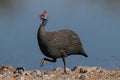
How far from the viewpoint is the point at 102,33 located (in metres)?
18.5

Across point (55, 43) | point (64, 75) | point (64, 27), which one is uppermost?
point (64, 27)

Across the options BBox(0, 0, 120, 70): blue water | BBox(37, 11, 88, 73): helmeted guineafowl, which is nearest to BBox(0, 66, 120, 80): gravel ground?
BBox(37, 11, 88, 73): helmeted guineafowl

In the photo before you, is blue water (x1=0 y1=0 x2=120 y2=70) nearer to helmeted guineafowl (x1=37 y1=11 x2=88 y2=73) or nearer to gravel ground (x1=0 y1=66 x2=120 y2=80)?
helmeted guineafowl (x1=37 y1=11 x2=88 y2=73)

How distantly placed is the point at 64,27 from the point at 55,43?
7031mm

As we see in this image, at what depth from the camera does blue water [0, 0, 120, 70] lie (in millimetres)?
15109

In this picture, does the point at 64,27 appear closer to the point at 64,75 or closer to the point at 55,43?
the point at 55,43

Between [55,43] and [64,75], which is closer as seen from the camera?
[64,75]

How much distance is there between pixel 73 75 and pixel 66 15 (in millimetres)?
11484

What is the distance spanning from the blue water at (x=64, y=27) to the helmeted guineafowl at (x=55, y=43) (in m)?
1.85

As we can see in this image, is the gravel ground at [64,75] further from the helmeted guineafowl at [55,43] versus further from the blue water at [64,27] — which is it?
the blue water at [64,27]

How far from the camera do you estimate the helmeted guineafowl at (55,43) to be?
11977 mm

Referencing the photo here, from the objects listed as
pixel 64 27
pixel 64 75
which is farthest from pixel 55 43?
pixel 64 27

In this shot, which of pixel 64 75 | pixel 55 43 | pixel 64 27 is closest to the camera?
pixel 64 75

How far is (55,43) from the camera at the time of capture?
12109 millimetres
